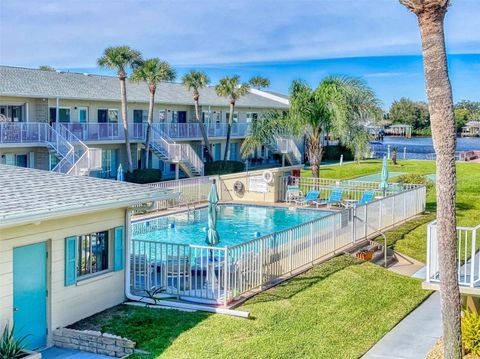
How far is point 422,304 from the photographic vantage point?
15.7 meters

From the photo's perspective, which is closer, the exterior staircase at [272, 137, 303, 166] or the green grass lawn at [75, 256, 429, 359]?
the green grass lawn at [75, 256, 429, 359]

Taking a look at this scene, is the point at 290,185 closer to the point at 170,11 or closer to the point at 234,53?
the point at 170,11

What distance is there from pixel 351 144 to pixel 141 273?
2023 centimetres

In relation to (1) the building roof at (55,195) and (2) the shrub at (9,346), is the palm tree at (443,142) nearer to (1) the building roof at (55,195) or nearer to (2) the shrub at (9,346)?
(1) the building roof at (55,195)

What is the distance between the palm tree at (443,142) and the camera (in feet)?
30.9

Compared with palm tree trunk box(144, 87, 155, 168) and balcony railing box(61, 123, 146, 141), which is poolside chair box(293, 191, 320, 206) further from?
palm tree trunk box(144, 87, 155, 168)

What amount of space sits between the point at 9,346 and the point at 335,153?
52.9 m

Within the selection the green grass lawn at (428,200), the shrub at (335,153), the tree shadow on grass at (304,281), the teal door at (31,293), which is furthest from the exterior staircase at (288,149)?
the teal door at (31,293)

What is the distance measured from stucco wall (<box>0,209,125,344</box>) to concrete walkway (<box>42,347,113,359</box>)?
47cm

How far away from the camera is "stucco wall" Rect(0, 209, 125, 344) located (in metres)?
11.2

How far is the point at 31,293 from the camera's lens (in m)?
11.9

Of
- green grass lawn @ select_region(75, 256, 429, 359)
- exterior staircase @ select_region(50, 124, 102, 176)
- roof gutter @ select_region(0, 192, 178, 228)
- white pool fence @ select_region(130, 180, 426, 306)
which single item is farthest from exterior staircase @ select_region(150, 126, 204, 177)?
roof gutter @ select_region(0, 192, 178, 228)

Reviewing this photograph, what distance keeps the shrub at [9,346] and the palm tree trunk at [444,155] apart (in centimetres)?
685

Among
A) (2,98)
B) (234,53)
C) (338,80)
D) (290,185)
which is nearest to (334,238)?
(290,185)
